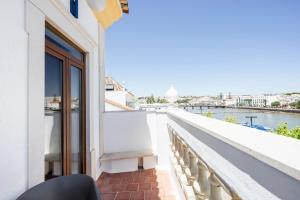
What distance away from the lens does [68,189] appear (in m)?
1.50

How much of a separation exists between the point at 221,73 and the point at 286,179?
44.9 meters

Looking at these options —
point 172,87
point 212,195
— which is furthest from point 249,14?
point 212,195

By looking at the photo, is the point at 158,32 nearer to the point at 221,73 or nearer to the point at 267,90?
the point at 267,90

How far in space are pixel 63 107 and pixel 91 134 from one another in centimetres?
104

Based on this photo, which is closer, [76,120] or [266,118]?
[76,120]

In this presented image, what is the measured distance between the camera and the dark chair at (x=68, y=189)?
1.37 m

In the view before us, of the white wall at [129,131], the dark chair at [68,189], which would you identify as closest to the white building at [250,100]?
the white wall at [129,131]

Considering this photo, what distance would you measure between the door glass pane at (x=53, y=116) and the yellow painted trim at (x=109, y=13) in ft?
6.08

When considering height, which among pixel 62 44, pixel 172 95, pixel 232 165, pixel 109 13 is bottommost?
pixel 232 165

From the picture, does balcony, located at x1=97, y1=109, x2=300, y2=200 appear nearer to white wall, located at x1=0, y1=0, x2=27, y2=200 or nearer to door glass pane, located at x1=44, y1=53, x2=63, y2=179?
door glass pane, located at x1=44, y1=53, x2=63, y2=179

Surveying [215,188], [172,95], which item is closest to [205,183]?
[215,188]

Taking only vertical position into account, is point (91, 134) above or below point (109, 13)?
below

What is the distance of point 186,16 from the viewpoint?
16.4 meters

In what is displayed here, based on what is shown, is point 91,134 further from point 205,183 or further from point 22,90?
point 205,183
